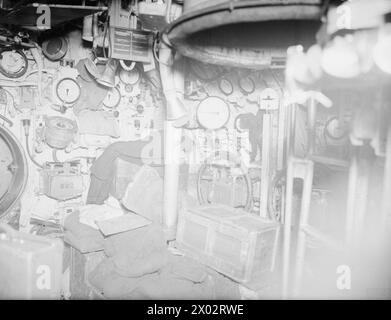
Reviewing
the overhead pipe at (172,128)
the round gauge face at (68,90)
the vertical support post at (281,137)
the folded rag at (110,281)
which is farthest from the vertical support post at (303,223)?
the round gauge face at (68,90)

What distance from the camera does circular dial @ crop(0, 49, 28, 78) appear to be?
5.42m

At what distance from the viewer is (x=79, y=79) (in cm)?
597

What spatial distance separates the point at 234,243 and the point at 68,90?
4080mm

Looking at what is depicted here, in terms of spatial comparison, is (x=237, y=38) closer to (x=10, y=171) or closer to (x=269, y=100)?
(x=269, y=100)

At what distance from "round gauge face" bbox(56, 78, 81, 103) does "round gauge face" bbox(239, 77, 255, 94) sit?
3.52m

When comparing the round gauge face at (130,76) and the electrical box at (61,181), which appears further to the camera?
the round gauge face at (130,76)

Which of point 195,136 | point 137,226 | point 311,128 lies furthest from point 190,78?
point 311,128

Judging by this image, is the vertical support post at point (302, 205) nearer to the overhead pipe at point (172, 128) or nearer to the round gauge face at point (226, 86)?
the overhead pipe at point (172, 128)

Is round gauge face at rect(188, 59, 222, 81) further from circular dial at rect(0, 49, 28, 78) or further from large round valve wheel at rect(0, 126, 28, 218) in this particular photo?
large round valve wheel at rect(0, 126, 28, 218)

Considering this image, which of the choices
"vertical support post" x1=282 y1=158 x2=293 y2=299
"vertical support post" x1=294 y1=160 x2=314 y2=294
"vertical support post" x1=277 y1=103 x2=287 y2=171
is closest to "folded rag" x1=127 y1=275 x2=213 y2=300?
"vertical support post" x1=282 y1=158 x2=293 y2=299

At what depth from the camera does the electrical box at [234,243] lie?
3.96 m

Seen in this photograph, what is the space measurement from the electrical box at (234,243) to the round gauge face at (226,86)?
3240 millimetres

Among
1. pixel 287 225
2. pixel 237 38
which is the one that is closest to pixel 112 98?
pixel 287 225

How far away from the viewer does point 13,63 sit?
216 inches
